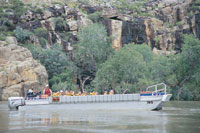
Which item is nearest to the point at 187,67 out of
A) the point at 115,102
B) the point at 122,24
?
the point at 122,24

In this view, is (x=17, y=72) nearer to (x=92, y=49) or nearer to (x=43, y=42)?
(x=92, y=49)

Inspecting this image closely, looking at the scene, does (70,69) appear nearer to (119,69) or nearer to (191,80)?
(119,69)

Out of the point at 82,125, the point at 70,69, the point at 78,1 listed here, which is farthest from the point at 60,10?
the point at 82,125

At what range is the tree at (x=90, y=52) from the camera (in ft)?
244

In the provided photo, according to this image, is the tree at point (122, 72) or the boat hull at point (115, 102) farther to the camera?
the tree at point (122, 72)

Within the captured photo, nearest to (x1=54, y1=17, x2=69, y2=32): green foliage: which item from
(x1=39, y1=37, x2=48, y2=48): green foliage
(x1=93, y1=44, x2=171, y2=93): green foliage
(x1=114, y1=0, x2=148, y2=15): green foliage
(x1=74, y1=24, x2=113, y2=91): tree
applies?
(x1=39, y1=37, x2=48, y2=48): green foliage

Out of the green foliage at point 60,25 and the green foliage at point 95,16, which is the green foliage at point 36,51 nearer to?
the green foliage at point 60,25

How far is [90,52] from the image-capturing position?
244ft

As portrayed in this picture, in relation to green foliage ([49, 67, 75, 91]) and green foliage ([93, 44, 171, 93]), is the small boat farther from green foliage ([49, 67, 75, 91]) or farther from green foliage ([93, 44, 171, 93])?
green foliage ([49, 67, 75, 91])

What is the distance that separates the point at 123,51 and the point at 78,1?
4257 centimetres

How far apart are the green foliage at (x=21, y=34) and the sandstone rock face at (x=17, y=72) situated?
813 cm

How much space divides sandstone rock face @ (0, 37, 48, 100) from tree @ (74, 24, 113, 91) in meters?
10.4

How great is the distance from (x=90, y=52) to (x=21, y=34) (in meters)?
16.0

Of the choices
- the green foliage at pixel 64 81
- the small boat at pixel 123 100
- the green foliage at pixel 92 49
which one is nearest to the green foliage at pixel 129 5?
the green foliage at pixel 92 49
